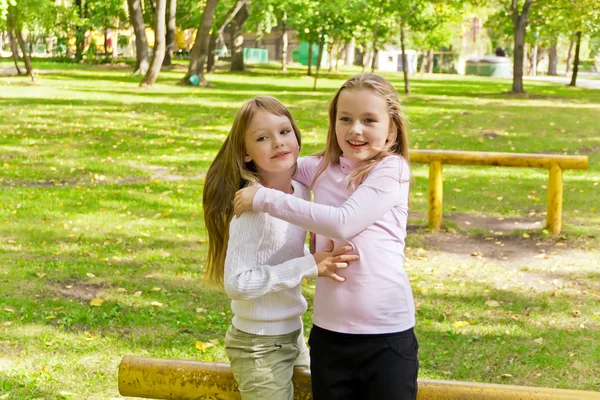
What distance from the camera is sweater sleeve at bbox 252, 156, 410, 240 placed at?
246 cm

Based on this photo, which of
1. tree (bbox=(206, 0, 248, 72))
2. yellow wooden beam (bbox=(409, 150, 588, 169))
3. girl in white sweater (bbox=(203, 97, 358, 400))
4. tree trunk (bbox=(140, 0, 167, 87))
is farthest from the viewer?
tree (bbox=(206, 0, 248, 72))

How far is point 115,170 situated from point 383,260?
10.4 m

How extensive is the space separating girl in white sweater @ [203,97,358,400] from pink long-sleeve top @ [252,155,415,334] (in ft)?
0.22

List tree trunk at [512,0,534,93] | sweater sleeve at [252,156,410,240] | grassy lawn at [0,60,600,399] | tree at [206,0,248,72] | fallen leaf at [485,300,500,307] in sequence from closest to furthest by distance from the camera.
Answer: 1. sweater sleeve at [252,156,410,240]
2. grassy lawn at [0,60,600,399]
3. fallen leaf at [485,300,500,307]
4. tree trunk at [512,0,534,93]
5. tree at [206,0,248,72]

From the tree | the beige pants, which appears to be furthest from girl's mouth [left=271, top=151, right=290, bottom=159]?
the tree

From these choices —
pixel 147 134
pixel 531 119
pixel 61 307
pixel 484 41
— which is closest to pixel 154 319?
A: pixel 61 307

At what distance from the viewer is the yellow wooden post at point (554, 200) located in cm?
862

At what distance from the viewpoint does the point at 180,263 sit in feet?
24.2

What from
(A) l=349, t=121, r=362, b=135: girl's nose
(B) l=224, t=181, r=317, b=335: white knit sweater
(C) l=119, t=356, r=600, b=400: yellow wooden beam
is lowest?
(C) l=119, t=356, r=600, b=400: yellow wooden beam

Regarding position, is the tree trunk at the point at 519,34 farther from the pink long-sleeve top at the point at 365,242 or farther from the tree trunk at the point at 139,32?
the pink long-sleeve top at the point at 365,242

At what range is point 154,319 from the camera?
5898 mm

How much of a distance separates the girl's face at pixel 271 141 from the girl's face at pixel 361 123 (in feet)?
0.57

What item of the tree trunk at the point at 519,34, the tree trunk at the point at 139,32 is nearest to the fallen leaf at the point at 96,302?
the tree trunk at the point at 519,34

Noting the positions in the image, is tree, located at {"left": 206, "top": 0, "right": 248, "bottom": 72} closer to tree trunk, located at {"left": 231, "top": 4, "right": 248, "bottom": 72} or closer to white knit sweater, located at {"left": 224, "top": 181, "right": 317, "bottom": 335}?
tree trunk, located at {"left": 231, "top": 4, "right": 248, "bottom": 72}
